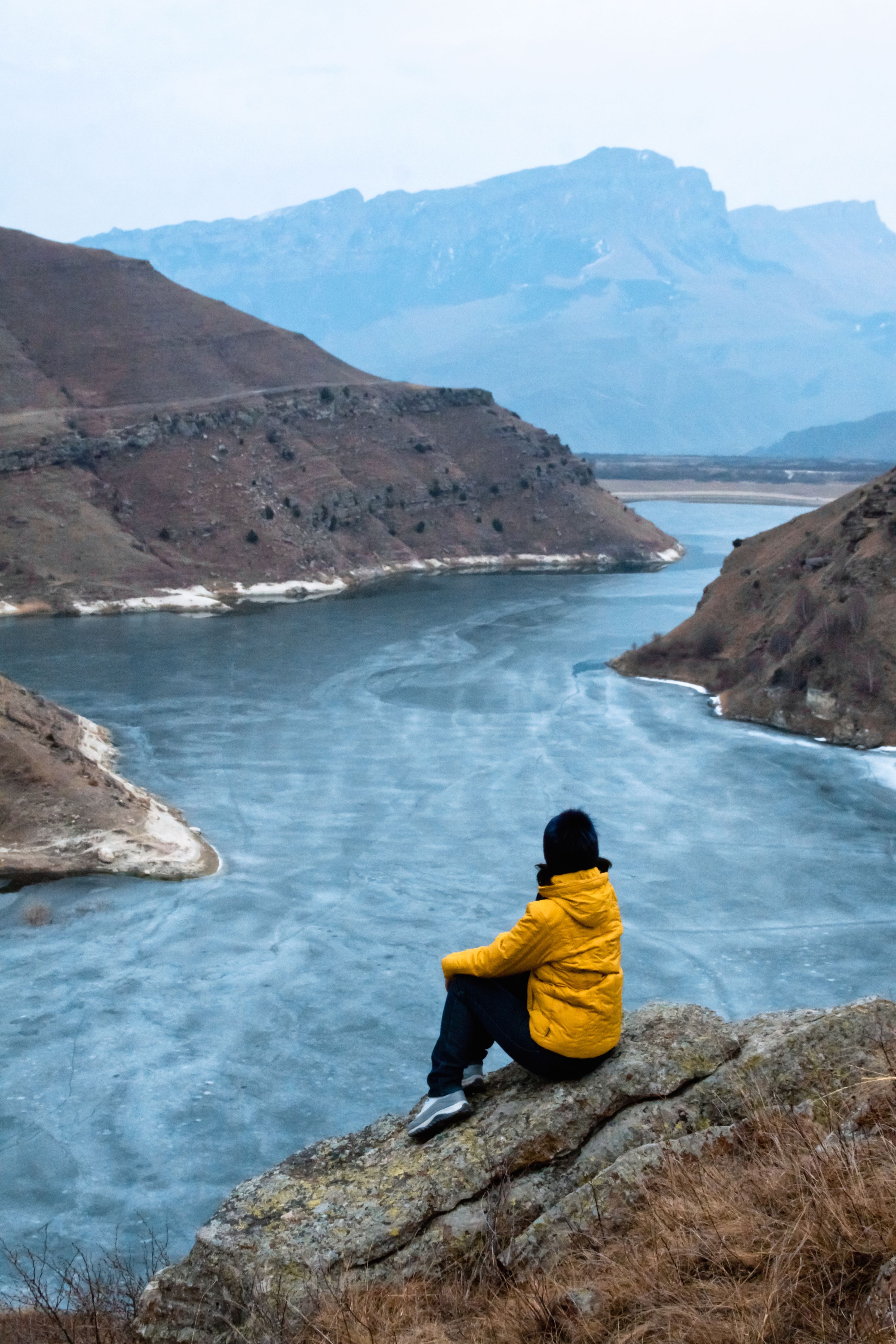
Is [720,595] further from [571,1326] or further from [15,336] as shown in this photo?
[15,336]

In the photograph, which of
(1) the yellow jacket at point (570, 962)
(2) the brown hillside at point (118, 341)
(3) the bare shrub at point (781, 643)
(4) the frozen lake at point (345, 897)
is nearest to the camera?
(1) the yellow jacket at point (570, 962)

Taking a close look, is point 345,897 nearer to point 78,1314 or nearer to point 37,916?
point 37,916

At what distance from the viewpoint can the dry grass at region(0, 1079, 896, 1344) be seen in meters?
4.26

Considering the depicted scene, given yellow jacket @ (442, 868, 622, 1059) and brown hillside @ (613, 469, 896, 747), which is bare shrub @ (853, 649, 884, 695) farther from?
yellow jacket @ (442, 868, 622, 1059)

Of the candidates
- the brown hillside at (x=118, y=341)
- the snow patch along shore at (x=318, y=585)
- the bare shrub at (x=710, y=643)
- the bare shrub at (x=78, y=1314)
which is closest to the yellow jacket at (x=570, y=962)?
the bare shrub at (x=78, y=1314)

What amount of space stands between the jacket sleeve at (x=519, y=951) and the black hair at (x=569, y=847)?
0.18 m

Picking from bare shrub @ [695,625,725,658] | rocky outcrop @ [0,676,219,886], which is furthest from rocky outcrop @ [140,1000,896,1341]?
bare shrub @ [695,625,725,658]

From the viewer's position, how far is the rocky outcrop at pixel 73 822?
23.5 m

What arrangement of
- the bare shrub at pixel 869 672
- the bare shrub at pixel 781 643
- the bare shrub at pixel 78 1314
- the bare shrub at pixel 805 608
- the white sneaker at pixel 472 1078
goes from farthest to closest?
the bare shrub at pixel 781 643 < the bare shrub at pixel 805 608 < the bare shrub at pixel 869 672 < the white sneaker at pixel 472 1078 < the bare shrub at pixel 78 1314

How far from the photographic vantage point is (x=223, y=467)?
262 ft

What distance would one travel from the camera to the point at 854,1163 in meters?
4.69

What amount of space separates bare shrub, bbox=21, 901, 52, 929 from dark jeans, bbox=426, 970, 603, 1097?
53.6 feet

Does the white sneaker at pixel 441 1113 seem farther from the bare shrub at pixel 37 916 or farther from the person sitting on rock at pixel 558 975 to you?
the bare shrub at pixel 37 916

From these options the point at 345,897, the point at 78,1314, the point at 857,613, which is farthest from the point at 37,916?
the point at 857,613
